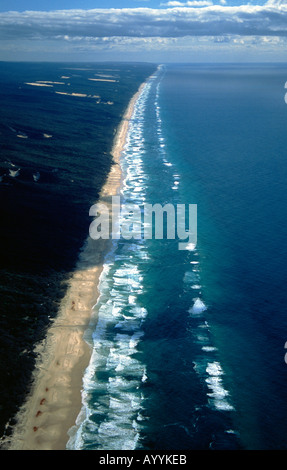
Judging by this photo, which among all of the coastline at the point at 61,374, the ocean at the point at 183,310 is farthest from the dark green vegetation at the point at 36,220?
the coastline at the point at 61,374

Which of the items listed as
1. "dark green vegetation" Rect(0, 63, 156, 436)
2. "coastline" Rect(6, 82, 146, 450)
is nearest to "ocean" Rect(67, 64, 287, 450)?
"coastline" Rect(6, 82, 146, 450)

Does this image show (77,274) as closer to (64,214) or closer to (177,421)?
(64,214)

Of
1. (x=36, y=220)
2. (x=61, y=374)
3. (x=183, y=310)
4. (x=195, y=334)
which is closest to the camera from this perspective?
(x=61, y=374)

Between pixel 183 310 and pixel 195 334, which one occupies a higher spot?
pixel 183 310

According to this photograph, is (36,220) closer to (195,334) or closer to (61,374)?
(61,374)

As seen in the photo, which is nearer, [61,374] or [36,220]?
[61,374]

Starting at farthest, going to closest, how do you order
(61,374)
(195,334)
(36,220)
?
(36,220)
(195,334)
(61,374)

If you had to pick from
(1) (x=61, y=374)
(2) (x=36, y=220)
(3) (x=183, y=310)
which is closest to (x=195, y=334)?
(3) (x=183, y=310)

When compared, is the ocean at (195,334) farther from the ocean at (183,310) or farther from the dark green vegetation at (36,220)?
the dark green vegetation at (36,220)
